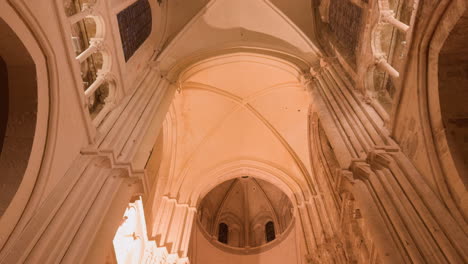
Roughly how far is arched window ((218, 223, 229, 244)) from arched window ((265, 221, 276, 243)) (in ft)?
5.31

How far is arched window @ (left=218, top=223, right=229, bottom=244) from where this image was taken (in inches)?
535

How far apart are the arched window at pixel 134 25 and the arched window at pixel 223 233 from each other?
27.9ft

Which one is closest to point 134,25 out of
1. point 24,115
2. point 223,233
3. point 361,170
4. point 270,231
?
point 24,115

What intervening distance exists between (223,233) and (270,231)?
6.17ft

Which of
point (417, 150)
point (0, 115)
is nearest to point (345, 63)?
→ point (417, 150)

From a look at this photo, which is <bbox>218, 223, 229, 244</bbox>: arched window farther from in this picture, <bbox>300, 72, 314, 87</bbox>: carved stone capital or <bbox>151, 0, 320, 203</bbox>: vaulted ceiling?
<bbox>300, 72, 314, 87</bbox>: carved stone capital

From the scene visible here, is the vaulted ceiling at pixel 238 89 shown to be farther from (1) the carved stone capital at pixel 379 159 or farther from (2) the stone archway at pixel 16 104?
(2) the stone archway at pixel 16 104

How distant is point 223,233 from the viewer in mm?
13883

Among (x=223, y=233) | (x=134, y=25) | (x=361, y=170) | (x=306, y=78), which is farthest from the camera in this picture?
(x=223, y=233)

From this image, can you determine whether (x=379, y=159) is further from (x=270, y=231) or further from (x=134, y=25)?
(x=270, y=231)

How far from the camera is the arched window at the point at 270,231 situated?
43.9ft

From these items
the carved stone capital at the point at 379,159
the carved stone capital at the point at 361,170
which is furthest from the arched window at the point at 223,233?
the carved stone capital at the point at 379,159

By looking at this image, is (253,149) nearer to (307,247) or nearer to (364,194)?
(307,247)

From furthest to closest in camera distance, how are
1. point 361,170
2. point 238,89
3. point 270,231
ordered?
point 270,231 < point 238,89 < point 361,170
